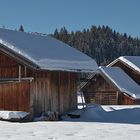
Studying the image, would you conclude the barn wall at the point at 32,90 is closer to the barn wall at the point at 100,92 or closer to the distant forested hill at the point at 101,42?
the barn wall at the point at 100,92

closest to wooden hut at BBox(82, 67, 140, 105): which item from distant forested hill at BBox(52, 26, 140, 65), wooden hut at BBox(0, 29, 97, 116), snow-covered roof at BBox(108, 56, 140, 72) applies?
snow-covered roof at BBox(108, 56, 140, 72)

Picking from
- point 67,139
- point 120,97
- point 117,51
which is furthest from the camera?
point 117,51

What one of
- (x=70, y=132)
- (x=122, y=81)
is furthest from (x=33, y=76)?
(x=122, y=81)

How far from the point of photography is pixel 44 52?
96.8 ft

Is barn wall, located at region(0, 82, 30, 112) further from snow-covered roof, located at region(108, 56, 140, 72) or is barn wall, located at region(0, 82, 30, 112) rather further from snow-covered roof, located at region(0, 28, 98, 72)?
snow-covered roof, located at region(108, 56, 140, 72)

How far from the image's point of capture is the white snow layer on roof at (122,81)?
46.6 m

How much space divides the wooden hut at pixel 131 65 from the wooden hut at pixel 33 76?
20445mm

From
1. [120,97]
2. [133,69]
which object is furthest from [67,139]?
[133,69]

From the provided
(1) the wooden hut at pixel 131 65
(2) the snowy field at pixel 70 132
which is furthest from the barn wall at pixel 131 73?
(2) the snowy field at pixel 70 132

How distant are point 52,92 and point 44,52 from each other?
253 cm

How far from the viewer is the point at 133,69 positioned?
5094 cm

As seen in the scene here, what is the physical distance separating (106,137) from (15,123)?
7524mm

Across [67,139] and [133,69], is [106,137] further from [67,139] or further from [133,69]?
[133,69]

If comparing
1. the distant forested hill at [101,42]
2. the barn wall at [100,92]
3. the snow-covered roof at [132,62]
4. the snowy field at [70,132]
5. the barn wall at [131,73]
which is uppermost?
the distant forested hill at [101,42]
